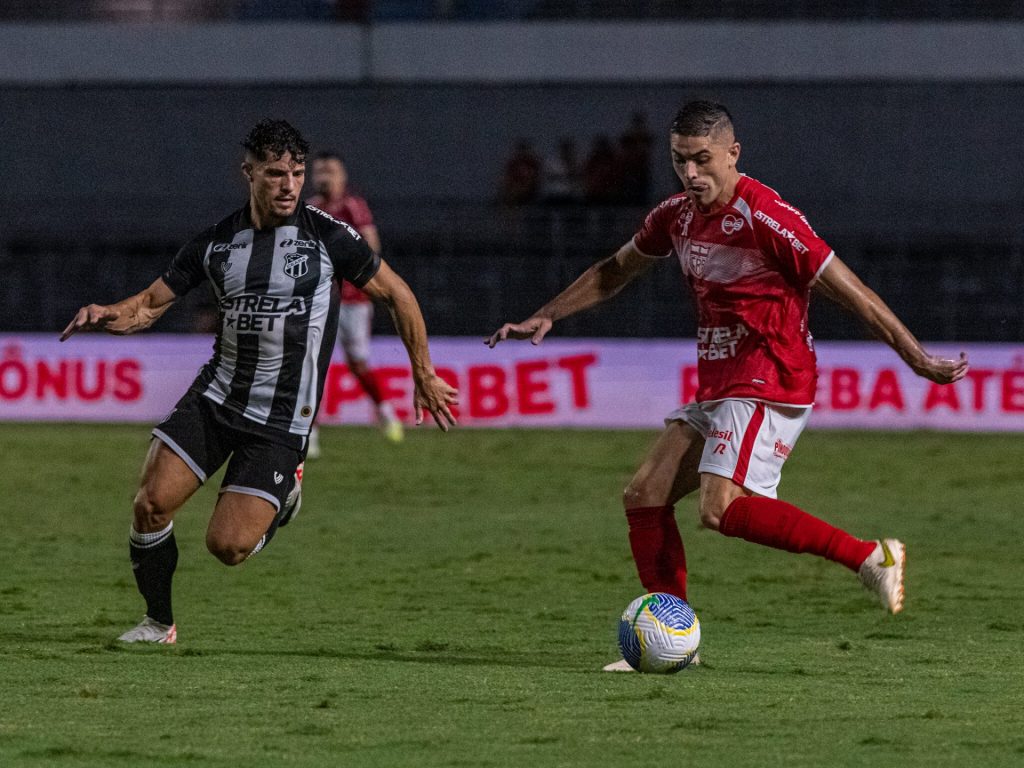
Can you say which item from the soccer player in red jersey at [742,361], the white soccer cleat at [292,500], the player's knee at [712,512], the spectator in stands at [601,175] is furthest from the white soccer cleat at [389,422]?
the player's knee at [712,512]

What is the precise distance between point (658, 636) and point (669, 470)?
677mm

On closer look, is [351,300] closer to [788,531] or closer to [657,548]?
[657,548]

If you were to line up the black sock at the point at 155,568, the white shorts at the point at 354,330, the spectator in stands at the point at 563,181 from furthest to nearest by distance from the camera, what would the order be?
the spectator in stands at the point at 563,181, the white shorts at the point at 354,330, the black sock at the point at 155,568

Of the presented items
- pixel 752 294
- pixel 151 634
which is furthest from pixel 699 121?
pixel 151 634

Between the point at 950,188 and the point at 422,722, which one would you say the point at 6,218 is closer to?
the point at 950,188

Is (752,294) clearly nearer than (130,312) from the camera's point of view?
Yes

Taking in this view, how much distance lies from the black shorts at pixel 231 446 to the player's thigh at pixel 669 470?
1.39 metres

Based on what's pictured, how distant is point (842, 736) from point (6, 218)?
18.2 metres

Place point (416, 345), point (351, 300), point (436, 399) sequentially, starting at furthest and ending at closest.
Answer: point (351, 300) < point (416, 345) < point (436, 399)

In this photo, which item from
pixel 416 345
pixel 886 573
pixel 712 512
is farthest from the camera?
pixel 416 345

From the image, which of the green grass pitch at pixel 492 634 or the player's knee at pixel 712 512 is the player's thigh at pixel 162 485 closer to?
the green grass pitch at pixel 492 634

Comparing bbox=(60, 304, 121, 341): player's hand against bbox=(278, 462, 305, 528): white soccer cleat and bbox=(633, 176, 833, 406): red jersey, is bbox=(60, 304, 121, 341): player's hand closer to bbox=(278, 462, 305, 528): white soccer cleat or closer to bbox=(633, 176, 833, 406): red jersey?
bbox=(278, 462, 305, 528): white soccer cleat

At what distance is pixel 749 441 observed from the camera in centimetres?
667

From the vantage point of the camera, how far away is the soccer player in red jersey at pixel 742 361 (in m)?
6.51
